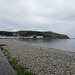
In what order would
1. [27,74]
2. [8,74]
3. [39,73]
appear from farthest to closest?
[39,73]
[27,74]
[8,74]

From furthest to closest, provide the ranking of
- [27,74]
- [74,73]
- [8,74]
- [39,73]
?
[74,73], [39,73], [27,74], [8,74]

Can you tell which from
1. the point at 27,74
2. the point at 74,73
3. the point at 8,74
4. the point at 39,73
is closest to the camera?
the point at 8,74

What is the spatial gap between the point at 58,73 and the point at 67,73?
0.68 meters

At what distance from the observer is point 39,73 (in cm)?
611

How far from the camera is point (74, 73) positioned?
259 inches

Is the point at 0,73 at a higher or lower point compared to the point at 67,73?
higher

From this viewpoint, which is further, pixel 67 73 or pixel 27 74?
pixel 67 73

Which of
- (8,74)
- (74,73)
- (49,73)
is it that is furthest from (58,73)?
(8,74)

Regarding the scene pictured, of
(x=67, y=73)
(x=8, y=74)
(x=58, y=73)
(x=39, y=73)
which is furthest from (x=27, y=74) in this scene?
(x=67, y=73)

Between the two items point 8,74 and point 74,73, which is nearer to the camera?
point 8,74

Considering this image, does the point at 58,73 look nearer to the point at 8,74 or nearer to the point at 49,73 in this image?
the point at 49,73

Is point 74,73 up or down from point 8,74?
down

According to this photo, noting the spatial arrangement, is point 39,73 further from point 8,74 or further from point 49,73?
point 8,74

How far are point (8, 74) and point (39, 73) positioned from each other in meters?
2.17
